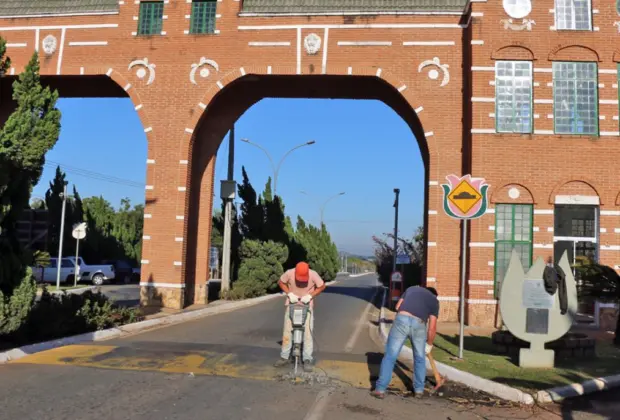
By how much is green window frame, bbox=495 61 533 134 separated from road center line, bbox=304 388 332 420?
11671 mm

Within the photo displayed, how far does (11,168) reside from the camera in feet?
30.7

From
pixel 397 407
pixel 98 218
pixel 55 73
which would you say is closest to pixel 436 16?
pixel 55 73

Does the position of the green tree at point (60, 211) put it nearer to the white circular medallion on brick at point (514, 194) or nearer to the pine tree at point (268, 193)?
the pine tree at point (268, 193)

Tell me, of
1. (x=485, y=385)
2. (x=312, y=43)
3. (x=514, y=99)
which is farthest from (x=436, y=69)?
(x=485, y=385)

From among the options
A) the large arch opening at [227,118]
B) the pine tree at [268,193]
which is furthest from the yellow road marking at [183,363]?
the pine tree at [268,193]

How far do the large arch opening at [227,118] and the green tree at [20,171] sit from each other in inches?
368

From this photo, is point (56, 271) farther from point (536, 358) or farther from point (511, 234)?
point (536, 358)

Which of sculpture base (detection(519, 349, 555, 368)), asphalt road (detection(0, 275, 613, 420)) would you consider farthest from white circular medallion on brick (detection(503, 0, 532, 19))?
sculpture base (detection(519, 349, 555, 368))

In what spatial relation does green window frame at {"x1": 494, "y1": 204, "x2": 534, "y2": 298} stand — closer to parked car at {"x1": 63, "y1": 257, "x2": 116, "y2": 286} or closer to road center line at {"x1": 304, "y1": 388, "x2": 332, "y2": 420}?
road center line at {"x1": 304, "y1": 388, "x2": 332, "y2": 420}

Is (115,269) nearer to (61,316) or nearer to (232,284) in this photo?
(232,284)

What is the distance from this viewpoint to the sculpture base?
8.98 meters

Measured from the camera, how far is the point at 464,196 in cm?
1027

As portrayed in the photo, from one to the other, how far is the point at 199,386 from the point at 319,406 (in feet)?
5.62

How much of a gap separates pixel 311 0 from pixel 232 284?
1267cm
